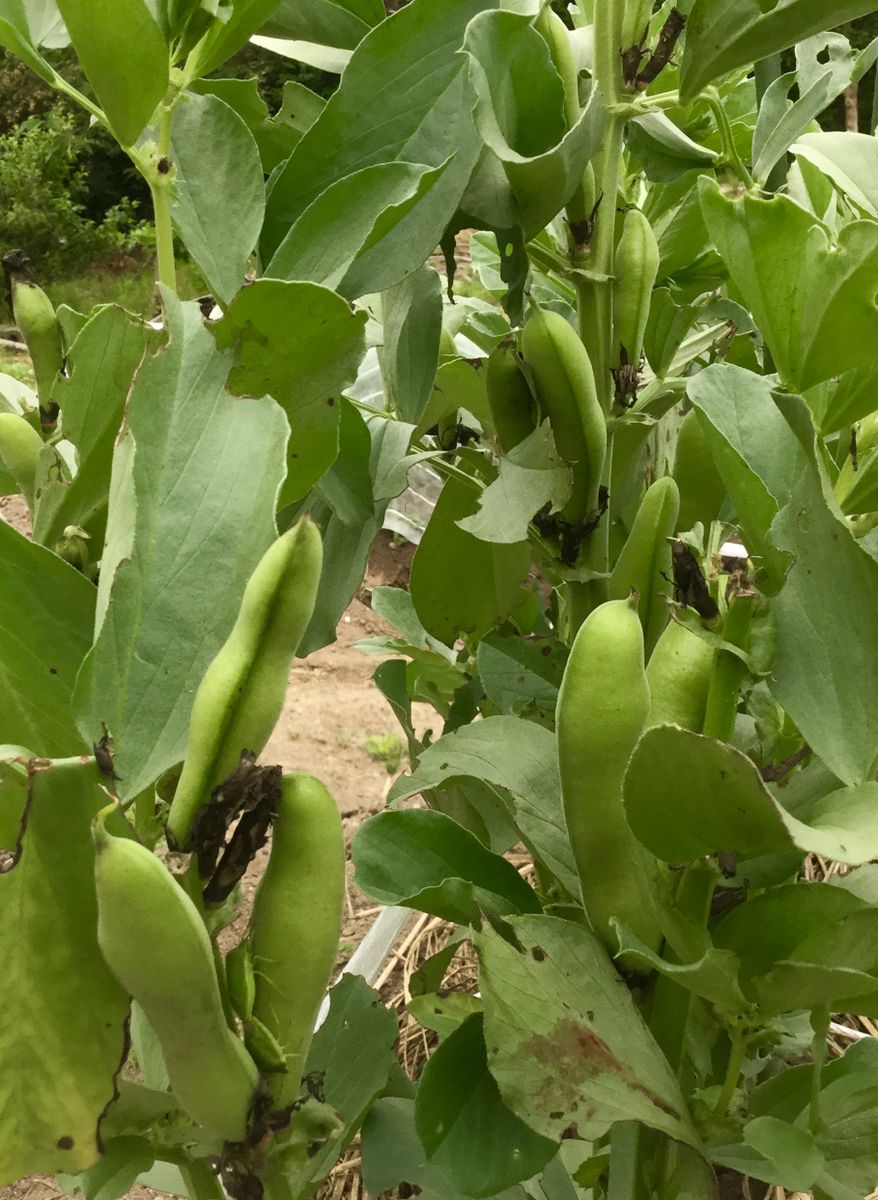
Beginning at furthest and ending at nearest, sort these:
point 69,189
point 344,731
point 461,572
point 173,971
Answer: point 69,189 < point 344,731 < point 461,572 < point 173,971

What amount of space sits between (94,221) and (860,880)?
5773 millimetres

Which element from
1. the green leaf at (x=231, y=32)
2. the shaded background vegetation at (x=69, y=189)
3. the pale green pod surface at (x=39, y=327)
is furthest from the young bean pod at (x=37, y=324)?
the shaded background vegetation at (x=69, y=189)

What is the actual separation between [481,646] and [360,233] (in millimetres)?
221

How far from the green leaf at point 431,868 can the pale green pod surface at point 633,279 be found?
220mm

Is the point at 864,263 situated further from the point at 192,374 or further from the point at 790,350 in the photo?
the point at 192,374

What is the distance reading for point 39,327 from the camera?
0.40 m

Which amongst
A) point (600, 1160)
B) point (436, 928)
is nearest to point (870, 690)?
point (600, 1160)

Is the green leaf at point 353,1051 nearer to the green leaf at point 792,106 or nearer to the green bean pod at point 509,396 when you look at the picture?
the green bean pod at point 509,396

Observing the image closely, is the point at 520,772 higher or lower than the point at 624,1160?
higher

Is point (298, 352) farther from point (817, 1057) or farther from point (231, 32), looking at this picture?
point (817, 1057)

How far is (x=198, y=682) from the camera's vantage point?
287 millimetres

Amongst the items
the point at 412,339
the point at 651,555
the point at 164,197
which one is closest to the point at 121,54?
the point at 164,197

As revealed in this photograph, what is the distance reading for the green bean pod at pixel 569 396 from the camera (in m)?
0.39

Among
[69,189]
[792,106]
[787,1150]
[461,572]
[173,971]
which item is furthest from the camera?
[69,189]
